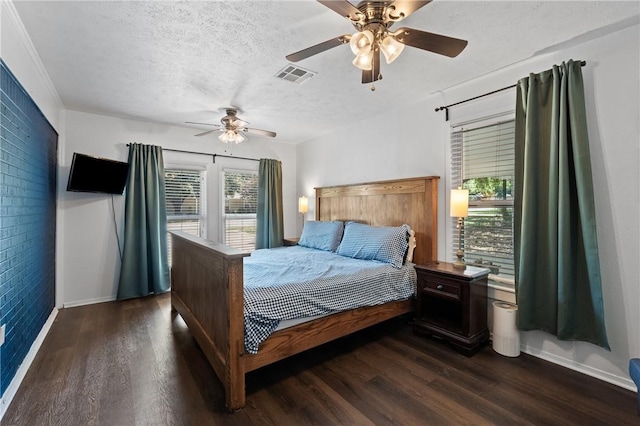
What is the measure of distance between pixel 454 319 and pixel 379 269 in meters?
0.87

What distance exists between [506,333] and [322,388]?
163 cm

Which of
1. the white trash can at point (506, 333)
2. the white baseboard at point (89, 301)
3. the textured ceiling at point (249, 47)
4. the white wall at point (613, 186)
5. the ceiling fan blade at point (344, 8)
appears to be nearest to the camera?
the ceiling fan blade at point (344, 8)

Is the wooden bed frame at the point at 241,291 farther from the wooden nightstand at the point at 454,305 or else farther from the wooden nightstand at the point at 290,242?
the wooden nightstand at the point at 290,242

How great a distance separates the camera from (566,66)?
2182 millimetres

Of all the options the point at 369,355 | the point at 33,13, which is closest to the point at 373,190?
the point at 369,355

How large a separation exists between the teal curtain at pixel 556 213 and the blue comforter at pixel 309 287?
3.49ft

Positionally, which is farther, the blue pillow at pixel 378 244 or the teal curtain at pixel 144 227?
the teal curtain at pixel 144 227

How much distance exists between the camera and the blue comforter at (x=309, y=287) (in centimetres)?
192

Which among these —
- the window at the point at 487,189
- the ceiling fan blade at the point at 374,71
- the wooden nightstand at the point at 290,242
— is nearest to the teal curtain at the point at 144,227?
the wooden nightstand at the point at 290,242

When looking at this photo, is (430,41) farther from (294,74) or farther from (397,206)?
(397,206)

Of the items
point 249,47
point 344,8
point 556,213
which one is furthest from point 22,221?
point 556,213

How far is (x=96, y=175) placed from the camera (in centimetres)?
354

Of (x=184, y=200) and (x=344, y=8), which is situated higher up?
(x=344, y=8)

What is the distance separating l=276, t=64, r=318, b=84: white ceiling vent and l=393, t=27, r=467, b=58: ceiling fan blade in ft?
3.82
